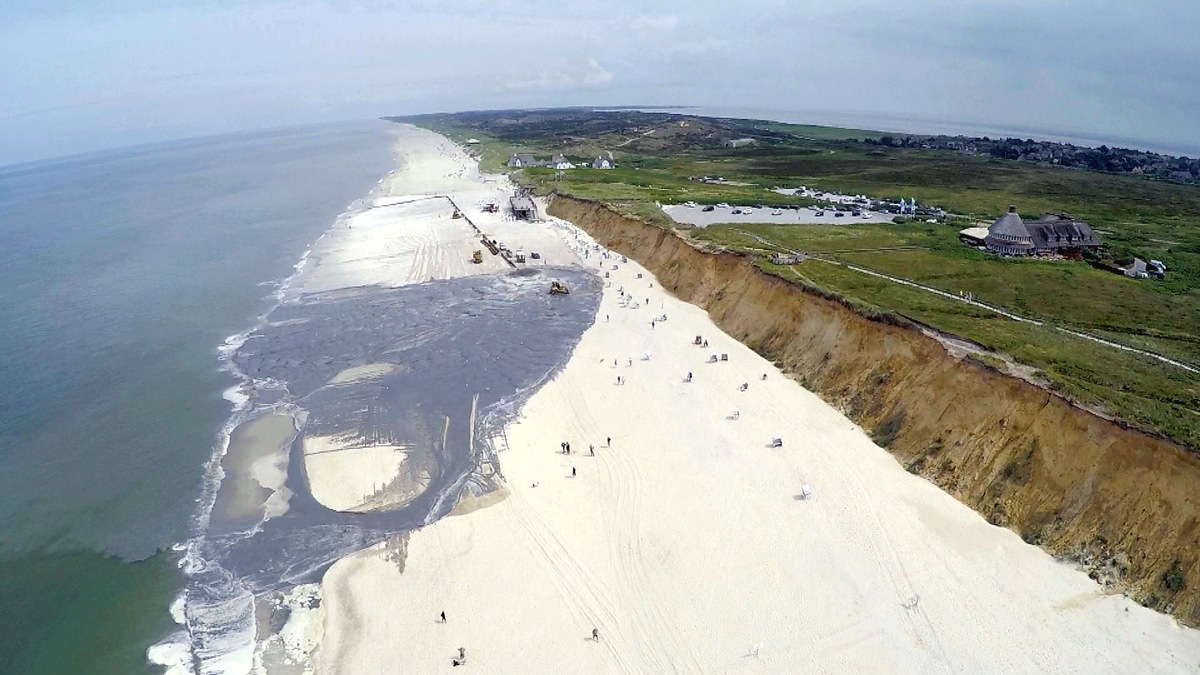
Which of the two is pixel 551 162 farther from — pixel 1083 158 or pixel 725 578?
pixel 725 578

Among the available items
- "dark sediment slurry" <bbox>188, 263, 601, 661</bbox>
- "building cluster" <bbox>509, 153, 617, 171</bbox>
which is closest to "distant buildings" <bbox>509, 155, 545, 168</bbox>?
"building cluster" <bbox>509, 153, 617, 171</bbox>

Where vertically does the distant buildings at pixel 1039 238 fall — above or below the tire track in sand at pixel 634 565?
above

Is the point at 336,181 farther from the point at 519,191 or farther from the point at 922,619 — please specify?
the point at 922,619

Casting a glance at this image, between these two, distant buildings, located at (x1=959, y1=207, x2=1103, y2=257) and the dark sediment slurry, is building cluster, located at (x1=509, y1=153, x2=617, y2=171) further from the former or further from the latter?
distant buildings, located at (x1=959, y1=207, x2=1103, y2=257)

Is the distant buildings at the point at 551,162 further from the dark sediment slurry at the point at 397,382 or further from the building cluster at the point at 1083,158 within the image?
the building cluster at the point at 1083,158

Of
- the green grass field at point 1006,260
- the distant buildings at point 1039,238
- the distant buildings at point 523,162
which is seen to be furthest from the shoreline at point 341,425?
the distant buildings at point 523,162

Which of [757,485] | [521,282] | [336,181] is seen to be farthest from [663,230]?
[336,181]

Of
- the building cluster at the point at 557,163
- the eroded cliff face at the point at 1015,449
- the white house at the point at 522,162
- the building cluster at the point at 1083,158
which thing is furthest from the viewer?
the white house at the point at 522,162
